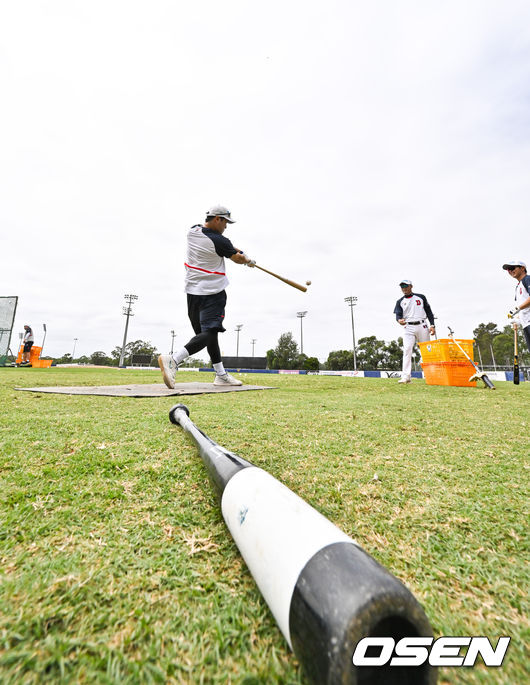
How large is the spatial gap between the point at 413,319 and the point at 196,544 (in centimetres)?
805

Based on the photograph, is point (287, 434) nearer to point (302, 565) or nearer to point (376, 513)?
point (376, 513)

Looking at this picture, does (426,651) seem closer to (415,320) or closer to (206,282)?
(206,282)

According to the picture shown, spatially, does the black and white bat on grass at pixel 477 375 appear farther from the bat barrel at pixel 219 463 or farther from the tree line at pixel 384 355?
the tree line at pixel 384 355

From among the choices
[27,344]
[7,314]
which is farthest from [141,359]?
[27,344]

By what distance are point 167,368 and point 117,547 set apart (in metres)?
3.50

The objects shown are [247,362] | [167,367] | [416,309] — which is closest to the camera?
[167,367]

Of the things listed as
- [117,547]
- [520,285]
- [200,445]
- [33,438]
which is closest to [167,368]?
[33,438]

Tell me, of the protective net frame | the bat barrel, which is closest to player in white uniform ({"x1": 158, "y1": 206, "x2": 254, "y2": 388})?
the bat barrel

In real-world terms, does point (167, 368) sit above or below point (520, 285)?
below

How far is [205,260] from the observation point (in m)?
4.65

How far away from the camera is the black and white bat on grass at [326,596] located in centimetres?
43

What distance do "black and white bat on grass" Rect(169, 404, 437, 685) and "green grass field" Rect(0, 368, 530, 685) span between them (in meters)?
0.09

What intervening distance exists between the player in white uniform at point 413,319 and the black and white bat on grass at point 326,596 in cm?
770

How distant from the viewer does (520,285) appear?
578cm
